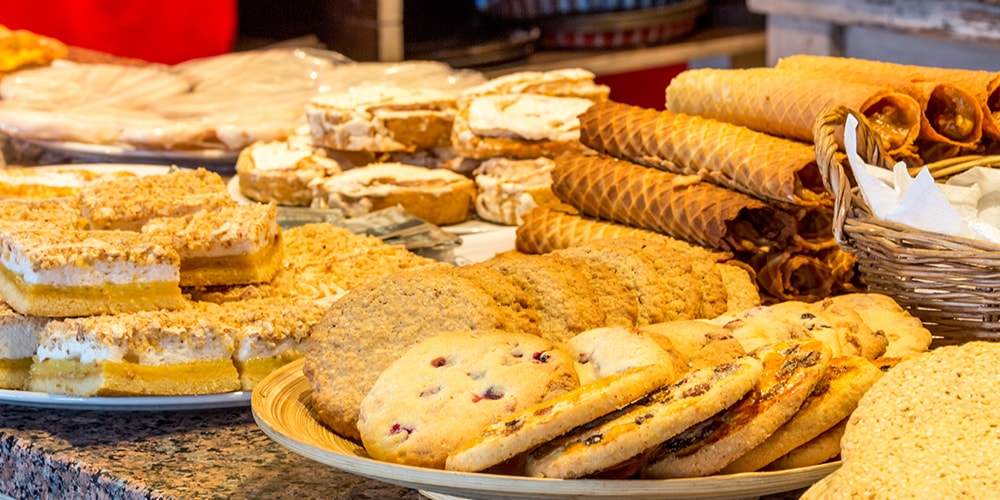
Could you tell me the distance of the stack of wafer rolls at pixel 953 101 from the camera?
7.09 ft

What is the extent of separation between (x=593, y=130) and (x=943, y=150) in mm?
756

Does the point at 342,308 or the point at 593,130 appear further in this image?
the point at 593,130

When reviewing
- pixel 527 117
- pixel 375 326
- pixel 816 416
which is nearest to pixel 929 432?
pixel 816 416

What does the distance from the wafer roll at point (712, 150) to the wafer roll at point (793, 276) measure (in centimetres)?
12

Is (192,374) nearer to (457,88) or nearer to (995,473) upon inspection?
(995,473)

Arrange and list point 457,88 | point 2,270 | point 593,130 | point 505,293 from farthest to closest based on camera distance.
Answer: point 457,88 < point 593,130 < point 2,270 < point 505,293

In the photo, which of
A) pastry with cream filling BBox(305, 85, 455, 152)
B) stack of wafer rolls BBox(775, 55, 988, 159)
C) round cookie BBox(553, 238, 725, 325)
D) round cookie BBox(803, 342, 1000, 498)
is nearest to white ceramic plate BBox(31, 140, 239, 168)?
pastry with cream filling BBox(305, 85, 455, 152)

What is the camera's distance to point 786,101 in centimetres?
230

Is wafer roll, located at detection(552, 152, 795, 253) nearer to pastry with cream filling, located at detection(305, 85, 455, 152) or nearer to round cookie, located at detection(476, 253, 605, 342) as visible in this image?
round cookie, located at detection(476, 253, 605, 342)

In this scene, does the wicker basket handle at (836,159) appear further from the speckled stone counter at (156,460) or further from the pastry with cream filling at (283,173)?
the pastry with cream filling at (283,173)

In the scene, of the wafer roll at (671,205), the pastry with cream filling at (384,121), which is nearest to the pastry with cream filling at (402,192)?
the pastry with cream filling at (384,121)

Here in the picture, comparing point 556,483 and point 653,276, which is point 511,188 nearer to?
point 653,276

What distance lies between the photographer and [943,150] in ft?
7.22

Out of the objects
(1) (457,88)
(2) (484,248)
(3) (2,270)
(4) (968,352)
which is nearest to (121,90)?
(1) (457,88)
